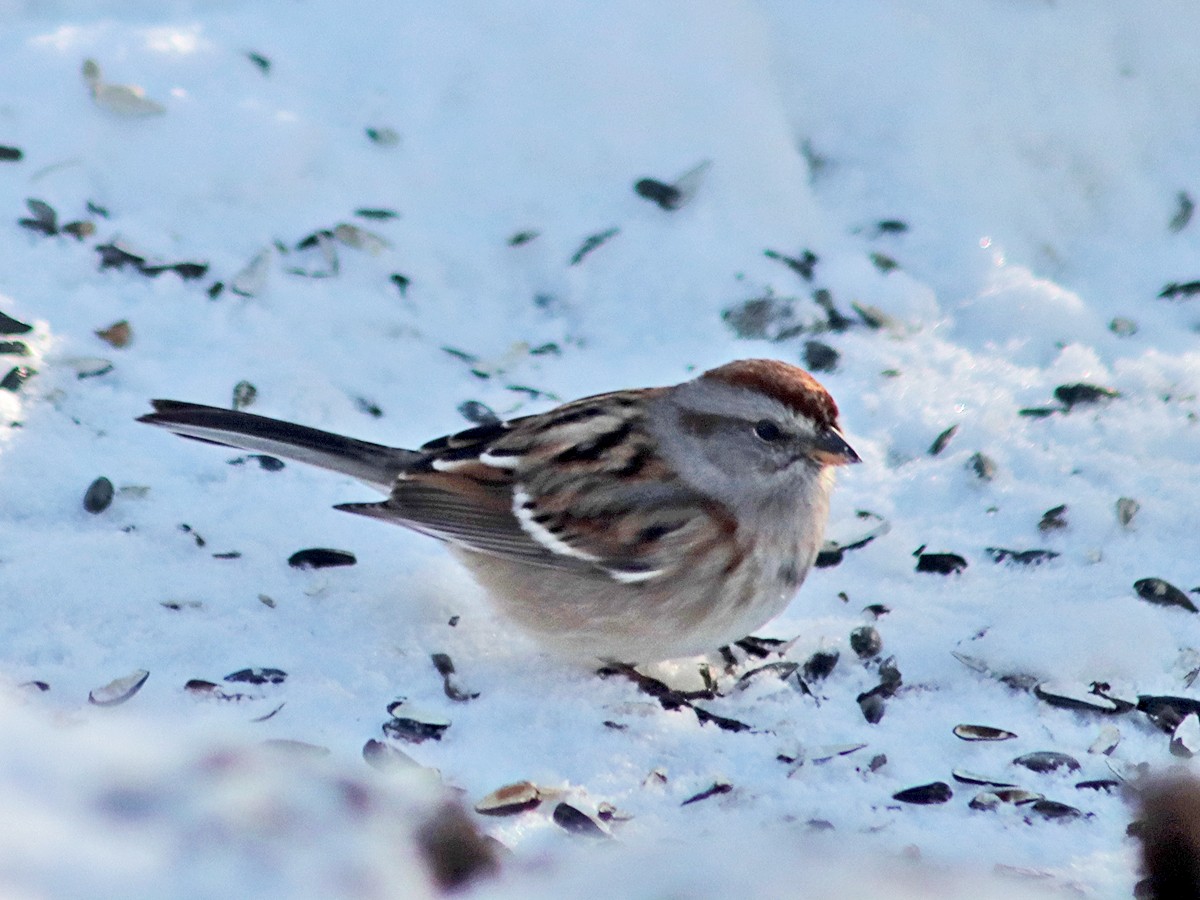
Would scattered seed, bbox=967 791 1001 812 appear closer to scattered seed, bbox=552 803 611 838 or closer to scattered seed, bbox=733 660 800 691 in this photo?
scattered seed, bbox=733 660 800 691

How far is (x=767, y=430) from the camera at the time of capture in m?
3.18

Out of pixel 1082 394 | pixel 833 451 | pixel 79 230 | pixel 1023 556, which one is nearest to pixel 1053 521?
pixel 1023 556

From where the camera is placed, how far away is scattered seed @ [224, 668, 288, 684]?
9.34 feet

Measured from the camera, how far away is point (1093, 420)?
4055mm

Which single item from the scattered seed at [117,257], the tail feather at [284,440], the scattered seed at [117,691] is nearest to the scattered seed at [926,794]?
the tail feather at [284,440]

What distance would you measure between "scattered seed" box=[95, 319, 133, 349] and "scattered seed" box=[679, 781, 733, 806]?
2271mm

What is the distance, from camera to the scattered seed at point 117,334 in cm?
400

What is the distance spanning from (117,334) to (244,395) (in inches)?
17.6

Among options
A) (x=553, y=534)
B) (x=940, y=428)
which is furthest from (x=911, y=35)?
(x=553, y=534)

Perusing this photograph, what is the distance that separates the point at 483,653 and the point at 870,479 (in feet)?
4.30

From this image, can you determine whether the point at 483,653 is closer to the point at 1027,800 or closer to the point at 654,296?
the point at 1027,800

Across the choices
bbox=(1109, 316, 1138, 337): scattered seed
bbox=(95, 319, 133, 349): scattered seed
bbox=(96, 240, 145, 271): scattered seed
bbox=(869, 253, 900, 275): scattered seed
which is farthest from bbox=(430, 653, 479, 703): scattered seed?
bbox=(1109, 316, 1138, 337): scattered seed

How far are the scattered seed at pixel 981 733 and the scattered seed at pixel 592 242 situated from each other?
7.40 feet

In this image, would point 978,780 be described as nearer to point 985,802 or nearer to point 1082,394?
point 985,802
